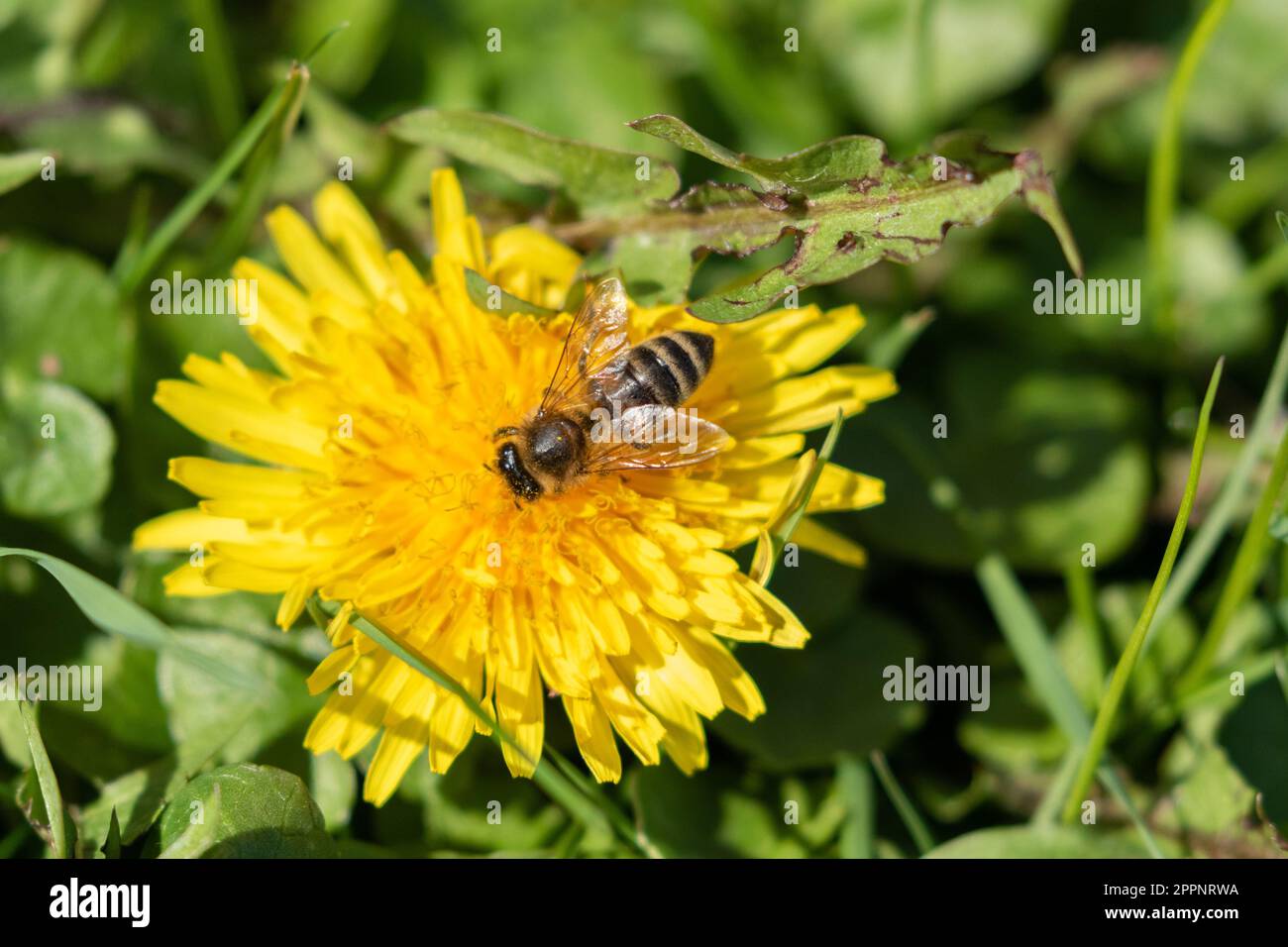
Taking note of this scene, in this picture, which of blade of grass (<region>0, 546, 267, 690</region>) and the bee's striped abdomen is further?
the bee's striped abdomen

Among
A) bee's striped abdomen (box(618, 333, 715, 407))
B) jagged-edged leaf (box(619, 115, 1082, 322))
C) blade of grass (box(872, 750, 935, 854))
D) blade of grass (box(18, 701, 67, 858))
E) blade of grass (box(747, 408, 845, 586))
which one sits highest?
jagged-edged leaf (box(619, 115, 1082, 322))

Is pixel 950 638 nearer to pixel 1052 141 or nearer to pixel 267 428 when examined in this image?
pixel 1052 141

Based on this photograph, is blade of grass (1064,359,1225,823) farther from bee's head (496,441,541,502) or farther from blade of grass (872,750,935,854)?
bee's head (496,441,541,502)

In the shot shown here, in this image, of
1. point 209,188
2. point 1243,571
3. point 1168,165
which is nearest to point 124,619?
point 209,188

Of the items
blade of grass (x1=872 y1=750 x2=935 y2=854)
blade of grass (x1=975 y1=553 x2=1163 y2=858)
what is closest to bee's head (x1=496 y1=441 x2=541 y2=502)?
blade of grass (x1=872 y1=750 x2=935 y2=854)

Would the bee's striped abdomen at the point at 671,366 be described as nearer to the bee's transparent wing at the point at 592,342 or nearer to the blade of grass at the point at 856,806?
the bee's transparent wing at the point at 592,342

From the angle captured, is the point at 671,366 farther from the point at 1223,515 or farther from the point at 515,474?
the point at 1223,515
